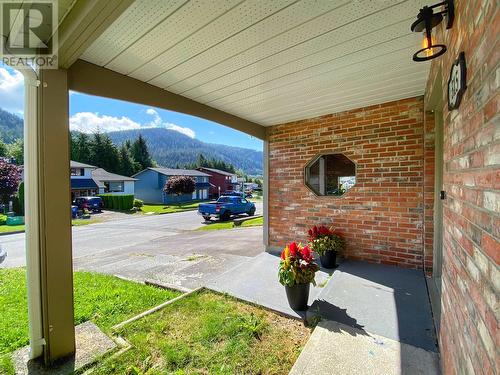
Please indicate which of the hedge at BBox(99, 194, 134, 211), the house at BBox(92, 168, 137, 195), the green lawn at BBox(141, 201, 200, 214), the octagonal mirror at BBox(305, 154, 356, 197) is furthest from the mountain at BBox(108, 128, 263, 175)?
the octagonal mirror at BBox(305, 154, 356, 197)

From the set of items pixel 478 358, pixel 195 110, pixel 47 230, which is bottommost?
pixel 478 358

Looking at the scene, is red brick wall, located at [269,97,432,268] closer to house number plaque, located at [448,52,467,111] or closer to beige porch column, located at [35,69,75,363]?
house number plaque, located at [448,52,467,111]

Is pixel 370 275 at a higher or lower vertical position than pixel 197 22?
lower

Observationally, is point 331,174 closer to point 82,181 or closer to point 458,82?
point 458,82

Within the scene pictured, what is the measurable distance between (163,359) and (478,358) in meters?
2.13

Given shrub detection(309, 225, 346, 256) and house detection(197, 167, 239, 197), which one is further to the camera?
house detection(197, 167, 239, 197)

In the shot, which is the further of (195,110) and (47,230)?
(195,110)

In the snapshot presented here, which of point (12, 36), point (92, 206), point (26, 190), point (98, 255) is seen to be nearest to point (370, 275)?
point (26, 190)

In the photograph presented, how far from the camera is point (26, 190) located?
2.01 m

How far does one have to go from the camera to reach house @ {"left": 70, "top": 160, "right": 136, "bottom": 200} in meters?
25.7

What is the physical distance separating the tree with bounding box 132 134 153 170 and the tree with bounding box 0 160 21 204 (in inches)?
1624

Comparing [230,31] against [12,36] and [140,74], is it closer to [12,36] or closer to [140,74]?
[140,74]

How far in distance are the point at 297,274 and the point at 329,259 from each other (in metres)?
1.51

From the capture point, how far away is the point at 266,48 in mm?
2211
